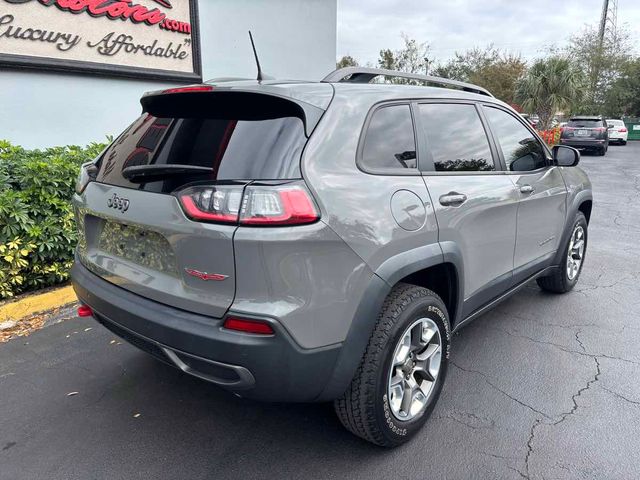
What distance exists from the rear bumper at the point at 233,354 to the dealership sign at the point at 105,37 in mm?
4686

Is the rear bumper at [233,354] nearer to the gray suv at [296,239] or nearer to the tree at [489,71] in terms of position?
the gray suv at [296,239]

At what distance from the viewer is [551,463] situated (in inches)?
90.6

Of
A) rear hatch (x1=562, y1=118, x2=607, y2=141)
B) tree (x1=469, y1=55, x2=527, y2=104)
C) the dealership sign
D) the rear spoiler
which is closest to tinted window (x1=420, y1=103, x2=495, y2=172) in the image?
the rear spoiler

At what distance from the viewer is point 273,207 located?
1839mm

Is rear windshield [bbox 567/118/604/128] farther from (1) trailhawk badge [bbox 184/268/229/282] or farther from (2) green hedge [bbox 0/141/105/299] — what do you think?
(1) trailhawk badge [bbox 184/268/229/282]

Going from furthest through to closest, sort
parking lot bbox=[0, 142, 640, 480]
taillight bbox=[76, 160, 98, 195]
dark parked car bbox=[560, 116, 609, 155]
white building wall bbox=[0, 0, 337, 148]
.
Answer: dark parked car bbox=[560, 116, 609, 155]
white building wall bbox=[0, 0, 337, 148]
taillight bbox=[76, 160, 98, 195]
parking lot bbox=[0, 142, 640, 480]

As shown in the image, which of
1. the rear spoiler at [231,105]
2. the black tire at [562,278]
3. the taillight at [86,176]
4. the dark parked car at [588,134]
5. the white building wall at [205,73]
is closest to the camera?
the rear spoiler at [231,105]

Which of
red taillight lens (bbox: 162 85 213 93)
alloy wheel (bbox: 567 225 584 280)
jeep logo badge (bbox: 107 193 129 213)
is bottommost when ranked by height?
alloy wheel (bbox: 567 225 584 280)

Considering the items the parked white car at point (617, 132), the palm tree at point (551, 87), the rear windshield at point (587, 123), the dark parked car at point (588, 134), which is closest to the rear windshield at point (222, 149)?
the dark parked car at point (588, 134)

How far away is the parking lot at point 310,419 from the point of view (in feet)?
7.48

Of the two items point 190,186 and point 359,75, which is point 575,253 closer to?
point 359,75

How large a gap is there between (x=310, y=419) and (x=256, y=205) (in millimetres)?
1373

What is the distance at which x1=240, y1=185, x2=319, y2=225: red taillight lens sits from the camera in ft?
6.01

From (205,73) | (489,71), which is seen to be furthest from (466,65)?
(205,73)
